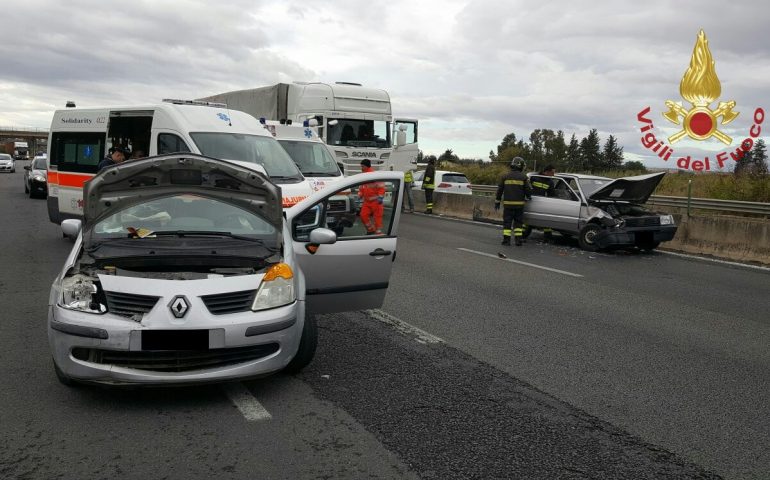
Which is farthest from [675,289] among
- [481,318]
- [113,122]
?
[113,122]

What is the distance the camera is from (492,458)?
3.77m

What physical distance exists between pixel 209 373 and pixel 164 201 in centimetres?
165

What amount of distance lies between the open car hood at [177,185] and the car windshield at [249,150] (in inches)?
216

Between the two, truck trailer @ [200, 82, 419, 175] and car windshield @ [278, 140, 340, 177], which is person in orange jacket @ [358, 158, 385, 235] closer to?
car windshield @ [278, 140, 340, 177]

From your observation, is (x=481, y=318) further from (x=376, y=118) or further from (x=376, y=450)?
(x=376, y=118)

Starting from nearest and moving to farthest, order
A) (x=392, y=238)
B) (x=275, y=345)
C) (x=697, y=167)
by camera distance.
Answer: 1. (x=275, y=345)
2. (x=392, y=238)
3. (x=697, y=167)

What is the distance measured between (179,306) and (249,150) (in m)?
7.44

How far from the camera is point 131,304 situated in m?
4.23

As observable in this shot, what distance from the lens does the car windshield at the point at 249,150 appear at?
10922 millimetres

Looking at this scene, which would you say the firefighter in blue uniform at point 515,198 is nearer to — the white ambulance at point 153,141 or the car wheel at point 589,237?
the car wheel at point 589,237

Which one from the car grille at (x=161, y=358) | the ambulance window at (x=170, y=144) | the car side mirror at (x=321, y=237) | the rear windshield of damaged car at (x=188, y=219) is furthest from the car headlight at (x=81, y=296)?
the ambulance window at (x=170, y=144)

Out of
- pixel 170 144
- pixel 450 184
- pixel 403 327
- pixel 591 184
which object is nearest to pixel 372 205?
pixel 403 327

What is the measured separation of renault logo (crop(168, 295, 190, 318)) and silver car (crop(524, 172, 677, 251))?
10.5 m

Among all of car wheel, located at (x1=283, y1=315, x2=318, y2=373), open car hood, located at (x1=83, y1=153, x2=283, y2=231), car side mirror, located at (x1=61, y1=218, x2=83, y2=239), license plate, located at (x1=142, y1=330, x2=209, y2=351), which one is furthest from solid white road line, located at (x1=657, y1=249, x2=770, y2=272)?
car side mirror, located at (x1=61, y1=218, x2=83, y2=239)
